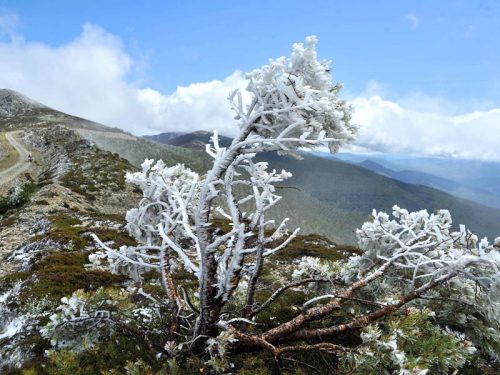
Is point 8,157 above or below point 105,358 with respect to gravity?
below

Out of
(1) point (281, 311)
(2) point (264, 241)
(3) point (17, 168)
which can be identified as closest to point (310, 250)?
(1) point (281, 311)

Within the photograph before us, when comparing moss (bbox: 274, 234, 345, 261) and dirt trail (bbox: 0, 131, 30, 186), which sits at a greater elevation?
moss (bbox: 274, 234, 345, 261)

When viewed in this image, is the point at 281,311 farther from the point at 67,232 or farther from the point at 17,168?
the point at 17,168

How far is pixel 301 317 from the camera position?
7145mm

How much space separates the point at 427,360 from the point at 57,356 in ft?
21.2

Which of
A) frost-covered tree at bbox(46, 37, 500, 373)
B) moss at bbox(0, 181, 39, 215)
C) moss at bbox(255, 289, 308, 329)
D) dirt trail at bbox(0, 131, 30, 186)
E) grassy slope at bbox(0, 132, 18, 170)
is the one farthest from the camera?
grassy slope at bbox(0, 132, 18, 170)

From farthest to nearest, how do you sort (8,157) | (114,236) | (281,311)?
(8,157) → (114,236) → (281,311)

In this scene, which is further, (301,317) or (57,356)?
(301,317)

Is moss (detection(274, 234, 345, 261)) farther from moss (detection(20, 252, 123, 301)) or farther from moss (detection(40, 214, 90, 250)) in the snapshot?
moss (detection(40, 214, 90, 250))

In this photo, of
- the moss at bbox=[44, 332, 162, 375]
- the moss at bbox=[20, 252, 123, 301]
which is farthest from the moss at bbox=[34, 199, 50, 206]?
the moss at bbox=[44, 332, 162, 375]

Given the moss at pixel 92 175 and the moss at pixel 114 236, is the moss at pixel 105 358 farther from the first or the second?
the moss at pixel 92 175

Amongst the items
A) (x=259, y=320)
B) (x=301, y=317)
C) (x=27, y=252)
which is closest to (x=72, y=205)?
(x=27, y=252)

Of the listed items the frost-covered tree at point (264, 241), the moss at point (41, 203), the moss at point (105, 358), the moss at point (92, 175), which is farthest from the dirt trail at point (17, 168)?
the frost-covered tree at point (264, 241)

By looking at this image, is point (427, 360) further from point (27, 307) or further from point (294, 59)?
point (27, 307)
